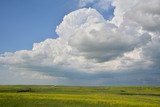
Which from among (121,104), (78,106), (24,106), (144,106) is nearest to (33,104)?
(24,106)

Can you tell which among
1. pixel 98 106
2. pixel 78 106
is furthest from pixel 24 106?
pixel 98 106

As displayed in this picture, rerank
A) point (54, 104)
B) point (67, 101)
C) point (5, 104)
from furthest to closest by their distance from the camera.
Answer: point (67, 101) < point (54, 104) < point (5, 104)

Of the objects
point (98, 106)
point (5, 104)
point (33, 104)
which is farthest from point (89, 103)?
point (5, 104)

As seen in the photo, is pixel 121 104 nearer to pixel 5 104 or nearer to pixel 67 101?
pixel 67 101

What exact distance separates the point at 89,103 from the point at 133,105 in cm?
802

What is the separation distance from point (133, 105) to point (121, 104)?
217 centimetres

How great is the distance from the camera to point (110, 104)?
53.6 metres

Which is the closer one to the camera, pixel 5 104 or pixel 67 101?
pixel 5 104

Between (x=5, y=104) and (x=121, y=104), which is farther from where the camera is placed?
(x=121, y=104)

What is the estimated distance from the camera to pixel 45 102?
175 feet

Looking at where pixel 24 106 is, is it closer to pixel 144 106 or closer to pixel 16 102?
pixel 16 102

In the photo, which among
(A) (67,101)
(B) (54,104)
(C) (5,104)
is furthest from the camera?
(A) (67,101)

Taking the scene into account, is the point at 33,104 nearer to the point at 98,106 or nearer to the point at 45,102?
the point at 45,102

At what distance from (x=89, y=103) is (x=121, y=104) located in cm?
586
